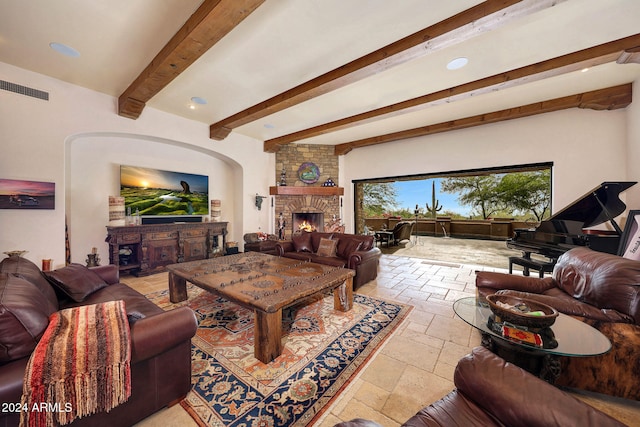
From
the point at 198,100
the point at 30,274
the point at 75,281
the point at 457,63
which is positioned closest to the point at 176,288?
the point at 75,281

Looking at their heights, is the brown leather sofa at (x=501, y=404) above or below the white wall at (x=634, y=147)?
below

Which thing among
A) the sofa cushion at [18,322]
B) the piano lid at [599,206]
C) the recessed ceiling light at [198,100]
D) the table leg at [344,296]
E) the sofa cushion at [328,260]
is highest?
the recessed ceiling light at [198,100]

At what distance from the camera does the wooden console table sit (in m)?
4.29

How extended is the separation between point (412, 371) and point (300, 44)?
134 inches

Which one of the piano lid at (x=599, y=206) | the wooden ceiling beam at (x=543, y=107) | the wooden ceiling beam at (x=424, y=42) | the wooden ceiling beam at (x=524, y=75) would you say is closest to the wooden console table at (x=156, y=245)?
the wooden ceiling beam at (x=424, y=42)

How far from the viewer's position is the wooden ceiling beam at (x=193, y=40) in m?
1.98

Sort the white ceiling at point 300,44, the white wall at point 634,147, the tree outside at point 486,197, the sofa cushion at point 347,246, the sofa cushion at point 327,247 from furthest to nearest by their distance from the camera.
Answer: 1. the tree outside at point 486,197
2. the sofa cushion at point 327,247
3. the sofa cushion at point 347,246
4. the white wall at point 634,147
5. the white ceiling at point 300,44

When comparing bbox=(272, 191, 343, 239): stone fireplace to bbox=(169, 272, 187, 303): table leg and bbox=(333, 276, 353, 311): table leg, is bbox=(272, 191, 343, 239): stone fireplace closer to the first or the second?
bbox=(169, 272, 187, 303): table leg

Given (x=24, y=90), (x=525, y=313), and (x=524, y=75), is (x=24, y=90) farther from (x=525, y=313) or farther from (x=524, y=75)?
(x=524, y=75)

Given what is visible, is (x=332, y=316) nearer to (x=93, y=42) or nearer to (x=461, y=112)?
(x=93, y=42)

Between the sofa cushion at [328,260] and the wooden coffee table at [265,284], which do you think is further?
the sofa cushion at [328,260]

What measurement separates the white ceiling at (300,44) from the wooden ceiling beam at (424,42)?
68 mm

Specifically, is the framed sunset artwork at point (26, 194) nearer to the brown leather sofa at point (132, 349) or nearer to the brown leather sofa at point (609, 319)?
the brown leather sofa at point (132, 349)

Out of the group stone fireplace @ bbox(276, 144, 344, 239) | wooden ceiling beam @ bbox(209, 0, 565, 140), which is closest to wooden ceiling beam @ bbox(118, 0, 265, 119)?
wooden ceiling beam @ bbox(209, 0, 565, 140)
